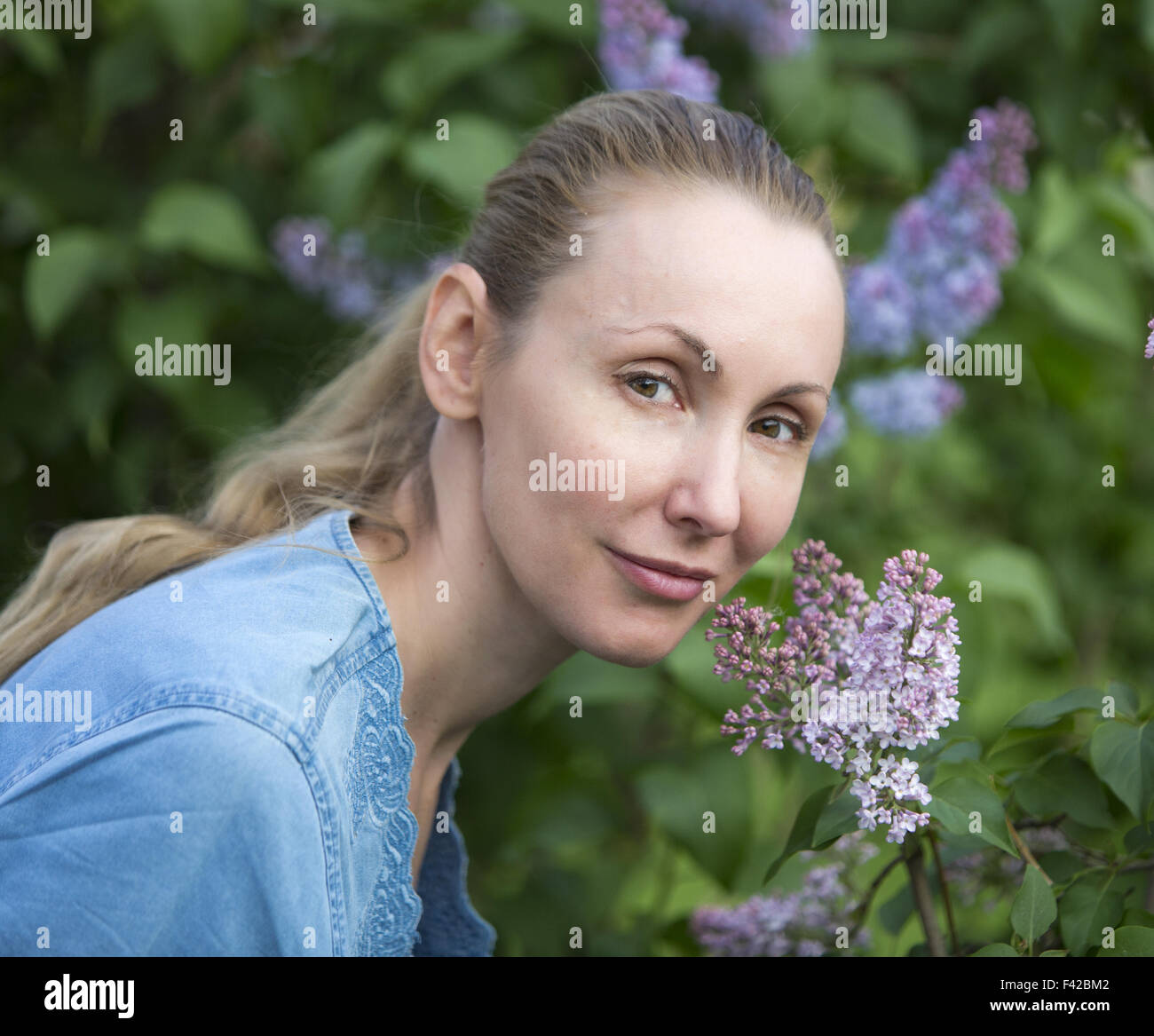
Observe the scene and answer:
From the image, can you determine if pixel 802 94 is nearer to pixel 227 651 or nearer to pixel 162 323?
pixel 162 323

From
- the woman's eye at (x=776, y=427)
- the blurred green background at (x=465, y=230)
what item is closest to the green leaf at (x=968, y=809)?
the woman's eye at (x=776, y=427)

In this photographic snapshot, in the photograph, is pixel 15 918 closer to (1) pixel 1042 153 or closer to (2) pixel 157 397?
(2) pixel 157 397

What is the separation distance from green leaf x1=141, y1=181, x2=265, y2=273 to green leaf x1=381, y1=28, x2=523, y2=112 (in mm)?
350

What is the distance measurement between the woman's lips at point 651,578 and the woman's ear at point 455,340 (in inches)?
9.8

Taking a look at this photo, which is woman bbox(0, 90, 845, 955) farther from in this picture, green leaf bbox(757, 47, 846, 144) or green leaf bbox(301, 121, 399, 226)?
green leaf bbox(757, 47, 846, 144)

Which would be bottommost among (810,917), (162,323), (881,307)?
(810,917)

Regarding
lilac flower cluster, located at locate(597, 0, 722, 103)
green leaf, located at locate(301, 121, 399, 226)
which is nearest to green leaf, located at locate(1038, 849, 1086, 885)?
lilac flower cluster, located at locate(597, 0, 722, 103)

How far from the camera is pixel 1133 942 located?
0.86m

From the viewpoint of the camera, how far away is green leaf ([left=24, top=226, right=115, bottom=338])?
1855 mm

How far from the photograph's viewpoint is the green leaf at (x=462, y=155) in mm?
1786

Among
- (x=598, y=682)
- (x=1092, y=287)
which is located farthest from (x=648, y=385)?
(x=1092, y=287)

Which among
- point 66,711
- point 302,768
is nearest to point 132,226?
point 66,711

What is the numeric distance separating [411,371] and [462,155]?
0.58 meters

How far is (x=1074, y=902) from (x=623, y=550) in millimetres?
468
